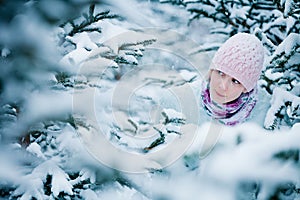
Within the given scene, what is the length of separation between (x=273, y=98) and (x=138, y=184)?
0.82m

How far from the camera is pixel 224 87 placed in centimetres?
194

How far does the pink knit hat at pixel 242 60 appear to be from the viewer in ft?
6.17

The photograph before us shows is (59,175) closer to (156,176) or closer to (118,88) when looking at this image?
(156,176)

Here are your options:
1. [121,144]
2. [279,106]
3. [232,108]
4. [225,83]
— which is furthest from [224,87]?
[121,144]

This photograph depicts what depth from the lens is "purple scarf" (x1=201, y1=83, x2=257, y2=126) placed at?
6.61ft

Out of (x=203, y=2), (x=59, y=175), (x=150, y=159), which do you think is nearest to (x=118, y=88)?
(x=150, y=159)

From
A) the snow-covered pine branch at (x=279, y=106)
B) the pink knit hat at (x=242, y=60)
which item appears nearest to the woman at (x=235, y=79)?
the pink knit hat at (x=242, y=60)

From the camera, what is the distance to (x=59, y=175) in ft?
5.57

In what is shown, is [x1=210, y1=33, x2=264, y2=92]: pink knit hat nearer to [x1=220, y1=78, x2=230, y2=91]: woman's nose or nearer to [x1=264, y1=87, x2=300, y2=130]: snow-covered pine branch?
[x1=220, y1=78, x2=230, y2=91]: woman's nose

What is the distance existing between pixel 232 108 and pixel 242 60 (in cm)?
27

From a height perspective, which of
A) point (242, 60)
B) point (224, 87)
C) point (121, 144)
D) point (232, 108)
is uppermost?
point (242, 60)

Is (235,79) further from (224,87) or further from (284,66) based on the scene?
(284,66)

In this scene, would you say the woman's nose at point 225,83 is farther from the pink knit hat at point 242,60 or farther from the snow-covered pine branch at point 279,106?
the snow-covered pine branch at point 279,106

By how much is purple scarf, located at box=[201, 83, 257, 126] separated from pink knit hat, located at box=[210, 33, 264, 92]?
0.32 ft
